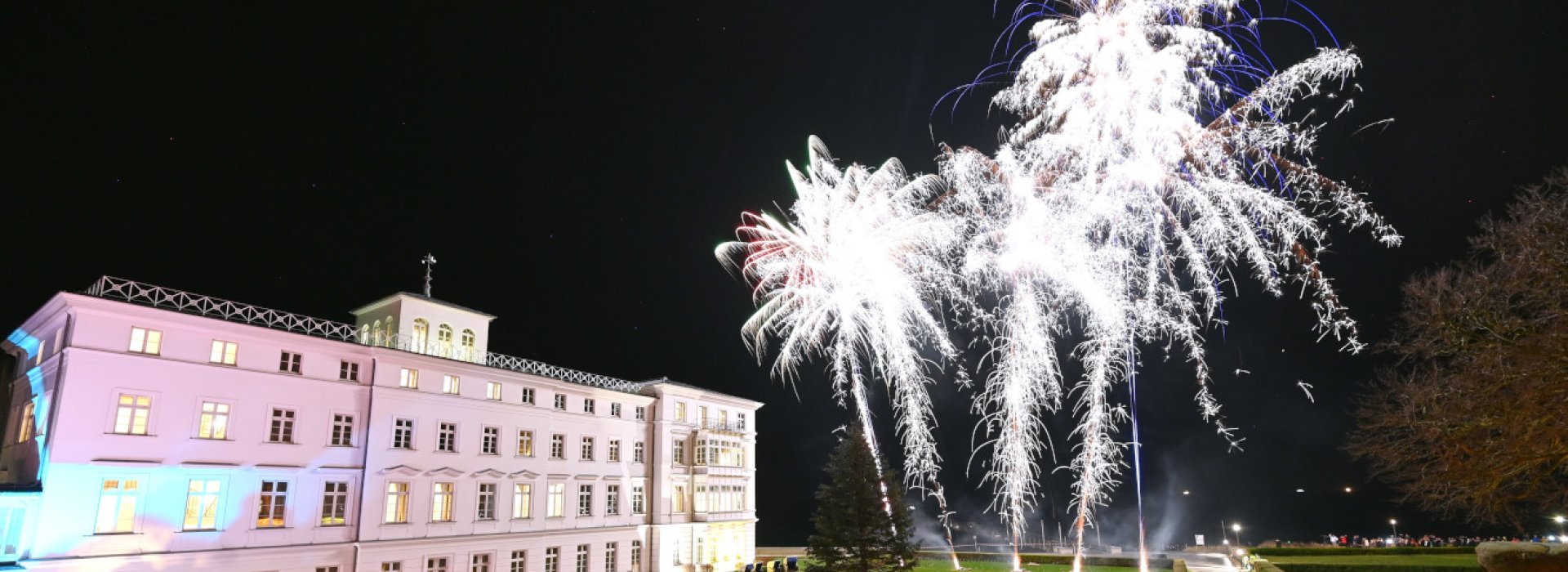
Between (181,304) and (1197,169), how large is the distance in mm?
31542

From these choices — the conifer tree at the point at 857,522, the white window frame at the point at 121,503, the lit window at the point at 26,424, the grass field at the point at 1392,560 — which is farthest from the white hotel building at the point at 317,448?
the grass field at the point at 1392,560

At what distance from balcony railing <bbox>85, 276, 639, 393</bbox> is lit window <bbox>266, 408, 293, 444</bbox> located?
290 cm

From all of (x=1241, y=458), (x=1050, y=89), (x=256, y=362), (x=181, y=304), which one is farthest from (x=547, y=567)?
(x=1241, y=458)

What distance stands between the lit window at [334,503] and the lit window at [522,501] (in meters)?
7.31

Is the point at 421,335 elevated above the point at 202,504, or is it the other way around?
the point at 421,335

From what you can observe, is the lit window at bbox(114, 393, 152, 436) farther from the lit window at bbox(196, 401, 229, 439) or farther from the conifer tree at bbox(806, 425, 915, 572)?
the conifer tree at bbox(806, 425, 915, 572)

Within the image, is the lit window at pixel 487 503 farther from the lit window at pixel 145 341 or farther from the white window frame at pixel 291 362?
the lit window at pixel 145 341

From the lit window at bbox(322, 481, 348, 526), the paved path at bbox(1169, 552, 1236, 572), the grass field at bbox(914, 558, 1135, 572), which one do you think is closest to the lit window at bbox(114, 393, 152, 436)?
the lit window at bbox(322, 481, 348, 526)

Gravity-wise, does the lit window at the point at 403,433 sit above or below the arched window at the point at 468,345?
below

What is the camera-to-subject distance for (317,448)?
29203mm

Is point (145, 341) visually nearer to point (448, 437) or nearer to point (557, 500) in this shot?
point (448, 437)

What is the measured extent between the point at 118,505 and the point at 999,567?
38744 mm

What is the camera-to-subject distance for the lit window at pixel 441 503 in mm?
32531

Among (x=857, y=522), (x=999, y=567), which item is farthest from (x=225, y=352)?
(x=999, y=567)
